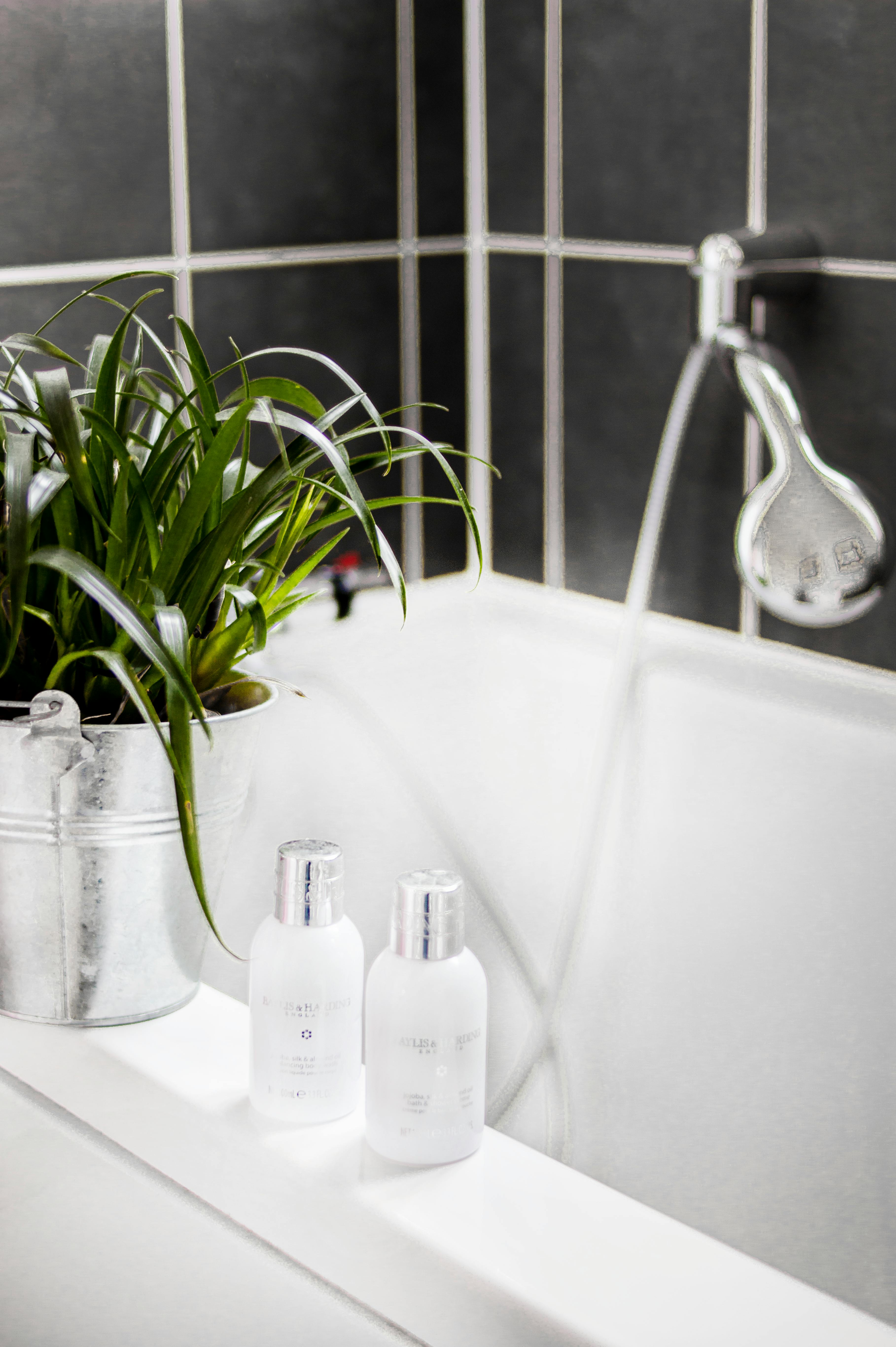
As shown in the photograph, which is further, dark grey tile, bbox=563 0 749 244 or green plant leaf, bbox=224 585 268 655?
dark grey tile, bbox=563 0 749 244

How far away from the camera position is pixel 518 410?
1.55 metres

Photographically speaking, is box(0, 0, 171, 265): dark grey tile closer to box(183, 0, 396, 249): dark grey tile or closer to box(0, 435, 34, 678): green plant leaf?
box(183, 0, 396, 249): dark grey tile

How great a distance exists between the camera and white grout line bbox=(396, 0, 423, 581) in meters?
1.47

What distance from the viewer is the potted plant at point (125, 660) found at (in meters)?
0.62

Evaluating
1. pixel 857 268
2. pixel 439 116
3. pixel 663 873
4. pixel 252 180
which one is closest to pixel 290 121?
pixel 252 180

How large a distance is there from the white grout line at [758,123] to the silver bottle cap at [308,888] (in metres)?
0.85

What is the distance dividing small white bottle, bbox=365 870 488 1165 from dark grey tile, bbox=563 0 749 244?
94 centimetres

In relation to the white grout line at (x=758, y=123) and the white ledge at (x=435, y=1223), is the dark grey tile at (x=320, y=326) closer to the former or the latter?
the white grout line at (x=758, y=123)

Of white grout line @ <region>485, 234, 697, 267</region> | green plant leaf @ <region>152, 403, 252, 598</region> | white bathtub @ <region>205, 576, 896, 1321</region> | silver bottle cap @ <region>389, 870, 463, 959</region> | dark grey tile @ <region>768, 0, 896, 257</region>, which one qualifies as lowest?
white bathtub @ <region>205, 576, 896, 1321</region>

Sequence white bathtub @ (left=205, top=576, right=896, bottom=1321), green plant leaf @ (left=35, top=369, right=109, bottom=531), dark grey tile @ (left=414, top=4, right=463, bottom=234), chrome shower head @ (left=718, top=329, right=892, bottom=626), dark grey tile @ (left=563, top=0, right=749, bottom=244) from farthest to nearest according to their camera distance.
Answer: dark grey tile @ (left=414, top=4, right=463, bottom=234), dark grey tile @ (left=563, top=0, right=749, bottom=244), chrome shower head @ (left=718, top=329, right=892, bottom=626), white bathtub @ (left=205, top=576, right=896, bottom=1321), green plant leaf @ (left=35, top=369, right=109, bottom=531)

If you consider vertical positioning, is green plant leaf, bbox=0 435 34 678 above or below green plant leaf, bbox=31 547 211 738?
above

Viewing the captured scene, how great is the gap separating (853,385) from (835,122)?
22 centimetres

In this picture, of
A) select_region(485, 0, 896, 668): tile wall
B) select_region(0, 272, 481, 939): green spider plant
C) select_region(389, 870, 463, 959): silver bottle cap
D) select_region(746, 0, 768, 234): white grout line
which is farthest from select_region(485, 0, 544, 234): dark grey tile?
select_region(389, 870, 463, 959): silver bottle cap

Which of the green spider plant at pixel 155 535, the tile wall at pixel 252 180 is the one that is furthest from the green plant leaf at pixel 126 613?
the tile wall at pixel 252 180
